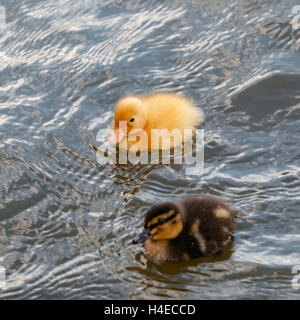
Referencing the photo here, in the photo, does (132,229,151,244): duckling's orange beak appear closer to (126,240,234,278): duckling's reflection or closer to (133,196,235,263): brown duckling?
(133,196,235,263): brown duckling

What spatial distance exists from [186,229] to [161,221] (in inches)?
7.5

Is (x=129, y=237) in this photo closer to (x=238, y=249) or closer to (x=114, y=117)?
(x=238, y=249)

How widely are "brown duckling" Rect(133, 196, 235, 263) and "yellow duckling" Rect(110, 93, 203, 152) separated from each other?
882 mm

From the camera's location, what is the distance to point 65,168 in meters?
3.85

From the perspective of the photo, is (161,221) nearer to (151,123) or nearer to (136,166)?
(136,166)

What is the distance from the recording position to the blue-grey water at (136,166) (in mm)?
3062

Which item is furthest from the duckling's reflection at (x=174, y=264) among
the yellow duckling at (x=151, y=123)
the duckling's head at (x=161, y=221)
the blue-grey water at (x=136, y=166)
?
the yellow duckling at (x=151, y=123)

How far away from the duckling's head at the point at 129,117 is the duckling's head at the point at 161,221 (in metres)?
1.05

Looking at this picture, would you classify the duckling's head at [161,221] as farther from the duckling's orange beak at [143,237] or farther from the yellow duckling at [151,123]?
the yellow duckling at [151,123]

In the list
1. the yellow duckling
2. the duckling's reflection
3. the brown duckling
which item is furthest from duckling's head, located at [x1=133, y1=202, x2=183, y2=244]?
the yellow duckling

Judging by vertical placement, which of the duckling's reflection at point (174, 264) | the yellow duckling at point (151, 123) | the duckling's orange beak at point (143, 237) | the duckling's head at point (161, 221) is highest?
the yellow duckling at point (151, 123)

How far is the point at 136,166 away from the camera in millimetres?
3980

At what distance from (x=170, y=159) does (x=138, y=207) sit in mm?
580

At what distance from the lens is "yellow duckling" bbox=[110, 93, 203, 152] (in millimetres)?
4062
